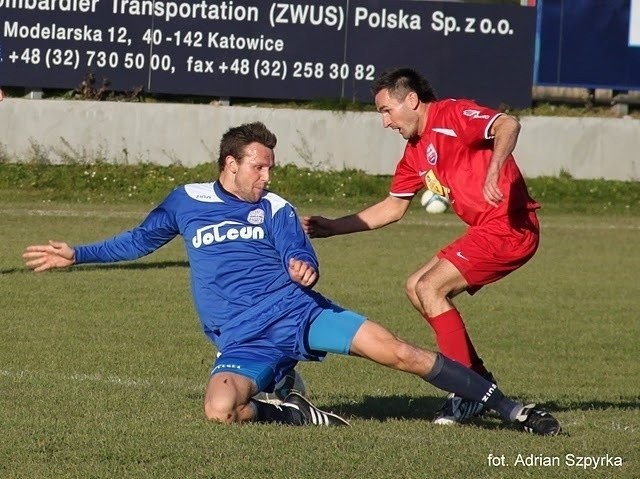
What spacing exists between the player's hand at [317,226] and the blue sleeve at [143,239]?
851mm

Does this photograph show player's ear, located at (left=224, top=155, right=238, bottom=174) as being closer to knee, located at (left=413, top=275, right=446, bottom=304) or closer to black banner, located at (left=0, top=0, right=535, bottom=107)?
knee, located at (left=413, top=275, right=446, bottom=304)

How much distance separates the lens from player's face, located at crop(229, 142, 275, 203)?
761 cm

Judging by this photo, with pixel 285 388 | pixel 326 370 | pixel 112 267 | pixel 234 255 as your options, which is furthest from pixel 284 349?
pixel 112 267

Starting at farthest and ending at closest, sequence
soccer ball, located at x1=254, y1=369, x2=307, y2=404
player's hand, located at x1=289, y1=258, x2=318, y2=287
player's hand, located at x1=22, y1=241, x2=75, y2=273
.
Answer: soccer ball, located at x1=254, y1=369, x2=307, y2=404 < player's hand, located at x1=22, y1=241, x2=75, y2=273 < player's hand, located at x1=289, y1=258, x2=318, y2=287

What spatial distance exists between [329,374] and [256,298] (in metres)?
2.63

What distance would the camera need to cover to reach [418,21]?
25.6 meters

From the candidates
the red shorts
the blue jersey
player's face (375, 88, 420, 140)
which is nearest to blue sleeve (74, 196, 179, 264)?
the blue jersey

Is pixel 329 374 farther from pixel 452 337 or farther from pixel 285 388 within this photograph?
pixel 285 388

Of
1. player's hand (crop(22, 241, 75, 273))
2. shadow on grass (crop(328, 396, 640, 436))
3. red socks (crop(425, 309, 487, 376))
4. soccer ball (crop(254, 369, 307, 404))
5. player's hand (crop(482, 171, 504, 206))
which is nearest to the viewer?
player's hand (crop(482, 171, 504, 206))

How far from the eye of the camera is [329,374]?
33.1 ft

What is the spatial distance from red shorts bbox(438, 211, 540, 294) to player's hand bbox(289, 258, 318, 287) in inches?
54.6

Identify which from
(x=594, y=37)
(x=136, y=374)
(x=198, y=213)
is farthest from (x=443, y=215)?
(x=198, y=213)

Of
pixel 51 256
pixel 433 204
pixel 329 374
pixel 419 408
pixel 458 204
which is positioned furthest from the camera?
pixel 433 204

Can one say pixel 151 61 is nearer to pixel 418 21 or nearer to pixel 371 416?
pixel 418 21
